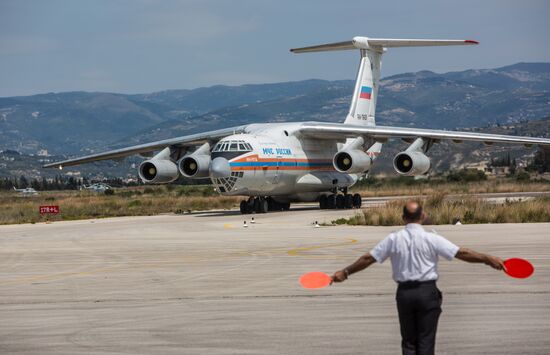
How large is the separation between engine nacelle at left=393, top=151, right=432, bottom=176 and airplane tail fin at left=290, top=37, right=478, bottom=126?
571 cm

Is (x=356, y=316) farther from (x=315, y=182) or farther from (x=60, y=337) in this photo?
(x=315, y=182)

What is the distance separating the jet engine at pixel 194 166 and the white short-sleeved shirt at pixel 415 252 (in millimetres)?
29822

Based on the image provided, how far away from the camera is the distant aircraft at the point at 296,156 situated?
36.2 m

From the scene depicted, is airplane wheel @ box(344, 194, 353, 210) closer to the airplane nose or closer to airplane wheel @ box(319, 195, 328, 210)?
airplane wheel @ box(319, 195, 328, 210)

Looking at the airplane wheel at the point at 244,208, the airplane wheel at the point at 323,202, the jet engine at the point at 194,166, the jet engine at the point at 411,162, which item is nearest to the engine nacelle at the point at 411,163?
the jet engine at the point at 411,162

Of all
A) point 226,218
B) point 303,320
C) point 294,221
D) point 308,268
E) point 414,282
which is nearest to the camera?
point 414,282

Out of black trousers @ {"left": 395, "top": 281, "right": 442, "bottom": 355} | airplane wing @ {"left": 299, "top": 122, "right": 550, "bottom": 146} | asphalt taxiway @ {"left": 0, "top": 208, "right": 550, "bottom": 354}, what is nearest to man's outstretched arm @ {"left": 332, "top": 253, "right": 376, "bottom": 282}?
black trousers @ {"left": 395, "top": 281, "right": 442, "bottom": 355}

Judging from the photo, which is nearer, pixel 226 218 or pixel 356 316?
pixel 356 316

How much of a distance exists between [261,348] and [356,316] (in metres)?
2.01

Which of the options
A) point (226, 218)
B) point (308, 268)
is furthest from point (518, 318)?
point (226, 218)

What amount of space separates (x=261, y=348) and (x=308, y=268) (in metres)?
6.77

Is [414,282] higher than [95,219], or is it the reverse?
[414,282]

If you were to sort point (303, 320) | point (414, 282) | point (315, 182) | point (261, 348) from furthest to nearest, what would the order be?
1. point (315, 182)
2. point (303, 320)
3. point (261, 348)
4. point (414, 282)

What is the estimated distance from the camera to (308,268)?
16.2 m
